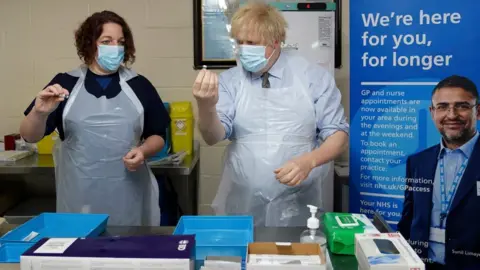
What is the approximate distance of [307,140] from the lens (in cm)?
190

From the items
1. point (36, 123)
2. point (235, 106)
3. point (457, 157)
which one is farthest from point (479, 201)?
point (36, 123)

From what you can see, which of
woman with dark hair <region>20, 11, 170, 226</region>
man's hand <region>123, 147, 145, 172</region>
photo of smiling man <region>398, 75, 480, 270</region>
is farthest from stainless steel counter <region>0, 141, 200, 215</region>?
photo of smiling man <region>398, 75, 480, 270</region>

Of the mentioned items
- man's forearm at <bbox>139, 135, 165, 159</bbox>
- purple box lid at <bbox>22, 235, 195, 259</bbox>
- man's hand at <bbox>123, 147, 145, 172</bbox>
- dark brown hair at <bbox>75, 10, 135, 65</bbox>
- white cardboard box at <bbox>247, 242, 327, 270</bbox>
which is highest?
dark brown hair at <bbox>75, 10, 135, 65</bbox>

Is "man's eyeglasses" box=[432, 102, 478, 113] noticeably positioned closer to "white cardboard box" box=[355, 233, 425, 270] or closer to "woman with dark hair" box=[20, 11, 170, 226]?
"white cardboard box" box=[355, 233, 425, 270]

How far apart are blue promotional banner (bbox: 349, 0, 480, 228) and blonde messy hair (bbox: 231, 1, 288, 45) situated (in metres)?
0.37

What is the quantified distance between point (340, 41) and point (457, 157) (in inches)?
52.6

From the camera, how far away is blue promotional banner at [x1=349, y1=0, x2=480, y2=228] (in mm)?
1864

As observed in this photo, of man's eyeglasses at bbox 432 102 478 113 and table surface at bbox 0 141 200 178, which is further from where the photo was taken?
table surface at bbox 0 141 200 178

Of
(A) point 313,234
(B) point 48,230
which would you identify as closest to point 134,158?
(B) point 48,230

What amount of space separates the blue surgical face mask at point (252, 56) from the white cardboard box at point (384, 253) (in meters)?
0.85

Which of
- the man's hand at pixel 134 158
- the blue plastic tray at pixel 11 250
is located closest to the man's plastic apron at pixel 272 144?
the man's hand at pixel 134 158

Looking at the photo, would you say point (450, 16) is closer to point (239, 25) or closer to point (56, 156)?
point (239, 25)

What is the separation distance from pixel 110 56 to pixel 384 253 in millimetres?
1383

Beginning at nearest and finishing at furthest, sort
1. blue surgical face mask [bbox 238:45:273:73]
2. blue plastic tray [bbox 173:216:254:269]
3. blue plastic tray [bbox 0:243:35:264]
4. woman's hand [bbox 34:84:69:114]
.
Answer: blue plastic tray [bbox 0:243:35:264], blue plastic tray [bbox 173:216:254:269], woman's hand [bbox 34:84:69:114], blue surgical face mask [bbox 238:45:273:73]
